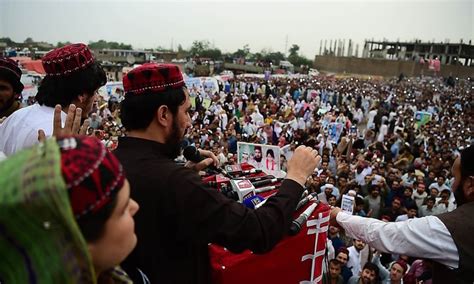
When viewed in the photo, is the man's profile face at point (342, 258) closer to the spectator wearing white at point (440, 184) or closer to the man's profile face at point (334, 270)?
the man's profile face at point (334, 270)

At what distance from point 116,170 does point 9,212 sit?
22 cm

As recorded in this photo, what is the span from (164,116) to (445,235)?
1306mm

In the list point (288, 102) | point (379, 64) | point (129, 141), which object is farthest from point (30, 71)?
point (379, 64)

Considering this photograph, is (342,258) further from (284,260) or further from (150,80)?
(150,80)

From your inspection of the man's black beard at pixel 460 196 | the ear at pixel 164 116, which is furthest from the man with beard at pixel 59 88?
the man's black beard at pixel 460 196

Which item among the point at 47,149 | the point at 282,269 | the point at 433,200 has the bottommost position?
the point at 433,200

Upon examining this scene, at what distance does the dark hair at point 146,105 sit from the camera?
1427 millimetres

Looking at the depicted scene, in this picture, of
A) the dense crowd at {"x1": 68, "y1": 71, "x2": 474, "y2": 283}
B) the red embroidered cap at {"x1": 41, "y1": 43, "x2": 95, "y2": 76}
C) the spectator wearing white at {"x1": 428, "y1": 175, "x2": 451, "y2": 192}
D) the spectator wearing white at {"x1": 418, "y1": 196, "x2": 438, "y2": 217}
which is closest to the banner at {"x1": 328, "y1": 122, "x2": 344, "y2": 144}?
the dense crowd at {"x1": 68, "y1": 71, "x2": 474, "y2": 283}

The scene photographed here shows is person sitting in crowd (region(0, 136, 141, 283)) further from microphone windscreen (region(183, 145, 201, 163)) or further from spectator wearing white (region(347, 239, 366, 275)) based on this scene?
spectator wearing white (region(347, 239, 366, 275))

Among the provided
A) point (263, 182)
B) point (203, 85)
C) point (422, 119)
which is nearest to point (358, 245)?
point (263, 182)

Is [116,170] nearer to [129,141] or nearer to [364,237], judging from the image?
[129,141]

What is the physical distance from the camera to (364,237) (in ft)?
6.22

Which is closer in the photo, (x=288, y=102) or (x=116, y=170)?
(x=116, y=170)

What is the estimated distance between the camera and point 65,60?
73.6 inches
